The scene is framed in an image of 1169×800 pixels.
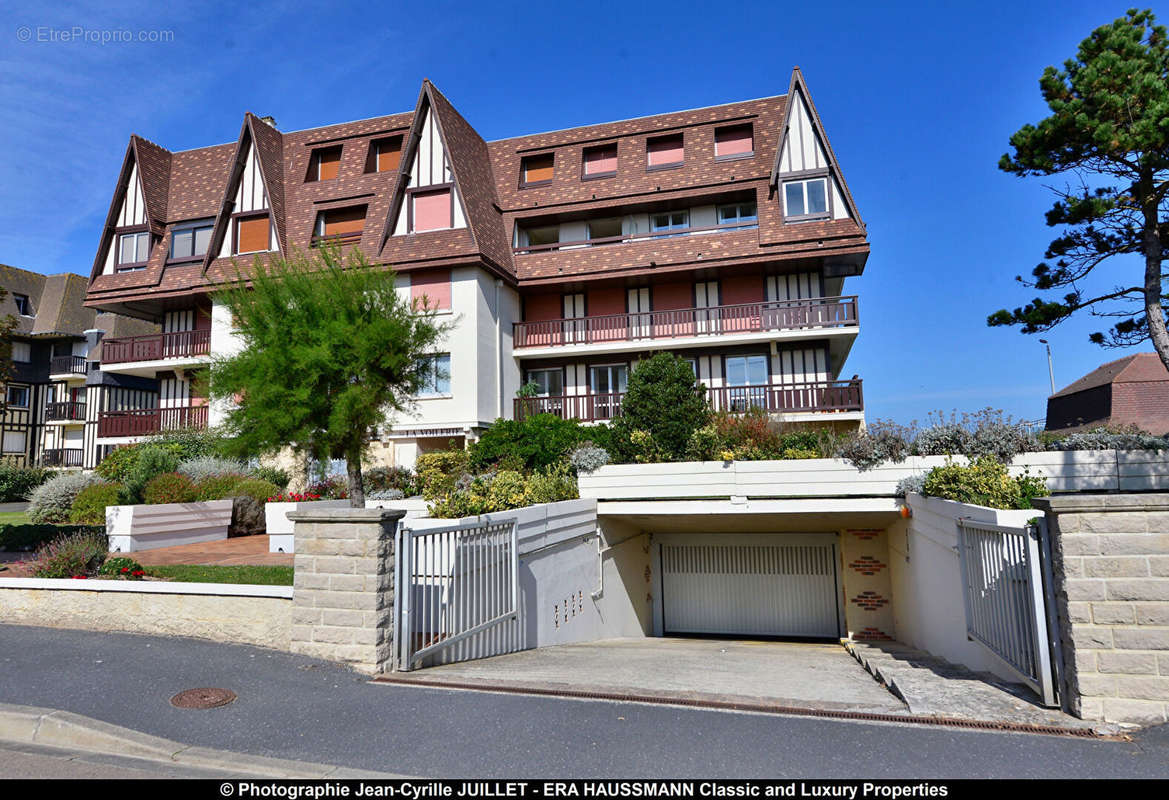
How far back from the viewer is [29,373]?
38.0 meters

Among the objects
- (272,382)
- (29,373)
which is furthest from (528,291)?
(29,373)

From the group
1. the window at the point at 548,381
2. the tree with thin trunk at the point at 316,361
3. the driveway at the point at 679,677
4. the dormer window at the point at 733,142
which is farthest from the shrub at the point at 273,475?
the dormer window at the point at 733,142

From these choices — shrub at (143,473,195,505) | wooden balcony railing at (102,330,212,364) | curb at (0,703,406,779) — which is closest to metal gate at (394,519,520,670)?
curb at (0,703,406,779)

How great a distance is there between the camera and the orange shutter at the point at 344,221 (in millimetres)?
23942

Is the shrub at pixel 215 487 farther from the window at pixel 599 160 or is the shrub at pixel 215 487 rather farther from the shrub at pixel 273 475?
the window at pixel 599 160

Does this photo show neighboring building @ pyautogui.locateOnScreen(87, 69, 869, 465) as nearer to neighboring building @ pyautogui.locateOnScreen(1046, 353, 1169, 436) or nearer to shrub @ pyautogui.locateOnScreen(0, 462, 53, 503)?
shrub @ pyautogui.locateOnScreen(0, 462, 53, 503)

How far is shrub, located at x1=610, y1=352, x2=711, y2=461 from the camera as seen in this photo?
49.7 ft

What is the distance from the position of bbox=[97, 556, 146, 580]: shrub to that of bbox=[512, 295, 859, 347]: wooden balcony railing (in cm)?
1514

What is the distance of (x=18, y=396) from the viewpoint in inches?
1508

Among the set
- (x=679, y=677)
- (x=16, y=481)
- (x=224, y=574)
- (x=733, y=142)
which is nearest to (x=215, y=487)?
(x=224, y=574)

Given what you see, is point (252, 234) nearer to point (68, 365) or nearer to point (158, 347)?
point (158, 347)

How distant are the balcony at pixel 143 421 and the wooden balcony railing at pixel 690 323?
12.0 meters
